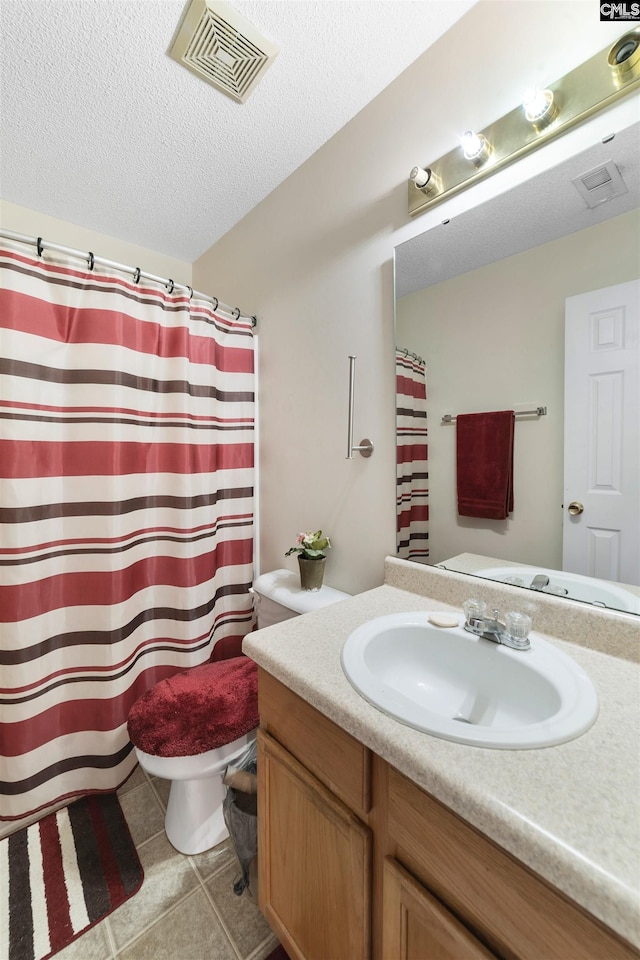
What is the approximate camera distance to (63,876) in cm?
113

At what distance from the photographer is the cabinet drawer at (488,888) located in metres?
0.39

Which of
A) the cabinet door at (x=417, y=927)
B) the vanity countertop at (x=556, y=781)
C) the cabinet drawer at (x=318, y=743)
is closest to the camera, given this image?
the vanity countertop at (x=556, y=781)

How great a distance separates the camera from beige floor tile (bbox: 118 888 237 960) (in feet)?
3.09

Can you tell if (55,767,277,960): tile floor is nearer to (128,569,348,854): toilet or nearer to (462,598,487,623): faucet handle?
(128,569,348,854): toilet

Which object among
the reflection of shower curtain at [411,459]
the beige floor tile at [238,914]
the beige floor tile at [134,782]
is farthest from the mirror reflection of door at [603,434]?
the beige floor tile at [134,782]

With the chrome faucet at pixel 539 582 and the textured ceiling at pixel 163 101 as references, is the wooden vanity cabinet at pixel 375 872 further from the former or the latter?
the textured ceiling at pixel 163 101

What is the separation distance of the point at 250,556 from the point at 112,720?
0.77 metres

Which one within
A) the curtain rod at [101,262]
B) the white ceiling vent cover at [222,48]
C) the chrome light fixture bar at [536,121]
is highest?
the white ceiling vent cover at [222,48]

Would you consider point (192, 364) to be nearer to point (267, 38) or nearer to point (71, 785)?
point (267, 38)

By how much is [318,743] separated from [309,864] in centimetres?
27

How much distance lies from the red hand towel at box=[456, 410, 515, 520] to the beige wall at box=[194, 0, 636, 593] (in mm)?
238

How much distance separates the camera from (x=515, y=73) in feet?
2.90

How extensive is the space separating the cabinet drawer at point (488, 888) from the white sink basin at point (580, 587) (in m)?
0.54

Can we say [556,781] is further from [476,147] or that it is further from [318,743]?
[476,147]
